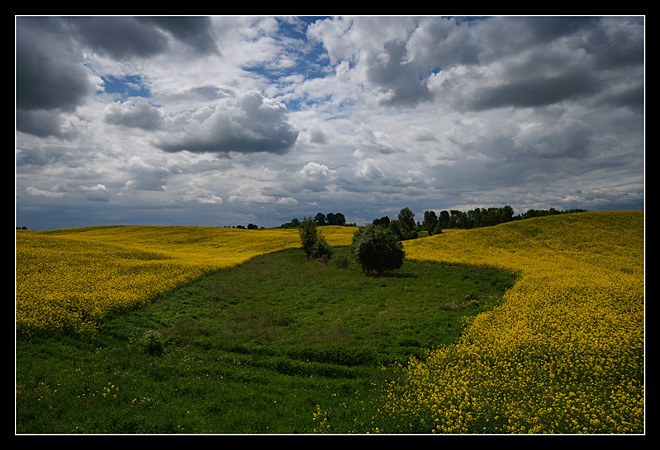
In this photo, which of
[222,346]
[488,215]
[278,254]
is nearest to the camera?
[222,346]

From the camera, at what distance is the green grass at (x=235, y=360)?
328 inches

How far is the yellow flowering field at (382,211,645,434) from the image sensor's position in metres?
8.24

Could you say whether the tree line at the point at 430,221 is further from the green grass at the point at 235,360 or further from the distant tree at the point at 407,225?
the green grass at the point at 235,360

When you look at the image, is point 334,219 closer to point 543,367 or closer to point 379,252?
point 379,252

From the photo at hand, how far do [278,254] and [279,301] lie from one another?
65.7 ft

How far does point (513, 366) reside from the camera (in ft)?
37.2

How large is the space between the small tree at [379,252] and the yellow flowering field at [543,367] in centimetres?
957

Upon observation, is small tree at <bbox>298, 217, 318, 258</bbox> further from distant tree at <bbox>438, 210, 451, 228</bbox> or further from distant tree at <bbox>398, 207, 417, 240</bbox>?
distant tree at <bbox>438, 210, 451, 228</bbox>

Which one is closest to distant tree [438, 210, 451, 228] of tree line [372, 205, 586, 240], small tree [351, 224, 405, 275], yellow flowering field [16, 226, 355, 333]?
tree line [372, 205, 586, 240]

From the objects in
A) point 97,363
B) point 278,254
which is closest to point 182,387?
point 97,363

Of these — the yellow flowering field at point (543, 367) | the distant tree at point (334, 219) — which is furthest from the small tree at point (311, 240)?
the distant tree at point (334, 219)

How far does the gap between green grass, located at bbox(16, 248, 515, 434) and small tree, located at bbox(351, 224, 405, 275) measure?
21.2ft

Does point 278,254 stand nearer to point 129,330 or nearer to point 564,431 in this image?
point 129,330

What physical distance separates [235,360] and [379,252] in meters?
Result: 18.5
